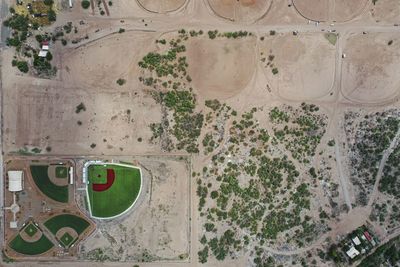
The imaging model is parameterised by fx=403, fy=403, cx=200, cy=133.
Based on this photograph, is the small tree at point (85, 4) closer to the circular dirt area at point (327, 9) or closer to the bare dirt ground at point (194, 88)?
the bare dirt ground at point (194, 88)

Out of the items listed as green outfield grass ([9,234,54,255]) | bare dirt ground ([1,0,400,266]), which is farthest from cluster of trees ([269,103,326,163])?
green outfield grass ([9,234,54,255])

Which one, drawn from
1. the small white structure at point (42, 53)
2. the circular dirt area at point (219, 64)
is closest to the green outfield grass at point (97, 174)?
the small white structure at point (42, 53)

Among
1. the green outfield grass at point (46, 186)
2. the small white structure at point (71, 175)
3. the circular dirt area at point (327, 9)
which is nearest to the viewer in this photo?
the small white structure at point (71, 175)

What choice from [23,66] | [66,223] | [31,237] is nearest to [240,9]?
[23,66]

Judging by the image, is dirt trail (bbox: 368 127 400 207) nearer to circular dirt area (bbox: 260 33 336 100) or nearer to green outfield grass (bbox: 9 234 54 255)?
circular dirt area (bbox: 260 33 336 100)

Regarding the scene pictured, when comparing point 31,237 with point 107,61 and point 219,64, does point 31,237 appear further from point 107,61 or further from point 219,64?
point 219,64
